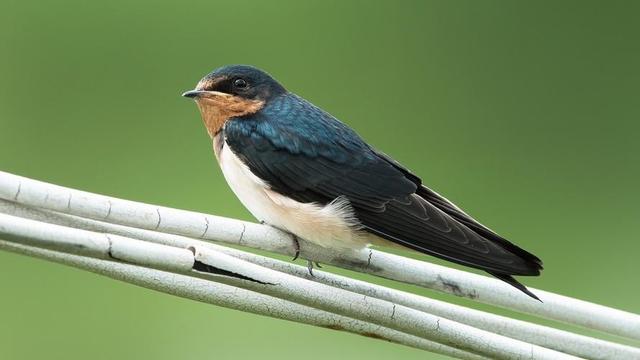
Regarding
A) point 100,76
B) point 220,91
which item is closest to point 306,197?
point 220,91

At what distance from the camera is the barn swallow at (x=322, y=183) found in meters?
1.72

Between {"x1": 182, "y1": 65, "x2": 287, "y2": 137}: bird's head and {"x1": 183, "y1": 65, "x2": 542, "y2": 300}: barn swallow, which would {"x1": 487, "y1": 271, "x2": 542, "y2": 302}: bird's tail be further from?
{"x1": 182, "y1": 65, "x2": 287, "y2": 137}: bird's head

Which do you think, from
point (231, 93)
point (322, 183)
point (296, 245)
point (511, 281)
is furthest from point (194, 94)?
point (511, 281)

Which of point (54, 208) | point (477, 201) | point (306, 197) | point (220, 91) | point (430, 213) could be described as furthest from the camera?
point (477, 201)

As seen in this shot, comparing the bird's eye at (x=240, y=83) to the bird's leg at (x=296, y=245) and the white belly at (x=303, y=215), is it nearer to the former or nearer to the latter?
the white belly at (x=303, y=215)

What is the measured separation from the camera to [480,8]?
2.78 meters

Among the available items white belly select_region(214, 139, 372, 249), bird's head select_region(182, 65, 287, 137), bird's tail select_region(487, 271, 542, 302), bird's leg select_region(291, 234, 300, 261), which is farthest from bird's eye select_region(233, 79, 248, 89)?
bird's tail select_region(487, 271, 542, 302)

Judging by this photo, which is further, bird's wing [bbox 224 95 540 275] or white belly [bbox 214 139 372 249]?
white belly [bbox 214 139 372 249]

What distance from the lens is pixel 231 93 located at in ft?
6.94

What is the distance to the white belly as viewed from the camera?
1817 mm

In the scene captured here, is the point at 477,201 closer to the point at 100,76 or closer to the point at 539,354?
the point at 100,76

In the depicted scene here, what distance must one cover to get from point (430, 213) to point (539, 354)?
44cm

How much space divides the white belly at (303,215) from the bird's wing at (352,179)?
2 cm

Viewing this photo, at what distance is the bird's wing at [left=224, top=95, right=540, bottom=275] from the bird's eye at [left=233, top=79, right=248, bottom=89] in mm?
72
